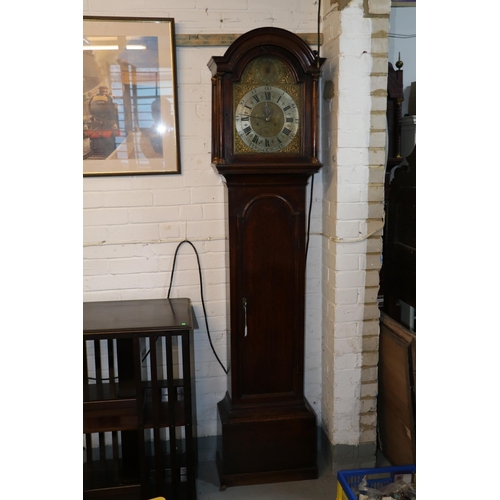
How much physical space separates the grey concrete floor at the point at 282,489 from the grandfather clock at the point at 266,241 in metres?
0.04

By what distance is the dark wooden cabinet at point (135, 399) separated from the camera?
90.1 inches

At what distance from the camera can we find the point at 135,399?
7.63ft

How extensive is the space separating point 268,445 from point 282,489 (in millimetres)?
219

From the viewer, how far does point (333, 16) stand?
2.46 meters

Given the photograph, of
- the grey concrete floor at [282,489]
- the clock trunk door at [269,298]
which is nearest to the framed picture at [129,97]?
the clock trunk door at [269,298]

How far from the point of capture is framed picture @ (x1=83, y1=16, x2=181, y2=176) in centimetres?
252

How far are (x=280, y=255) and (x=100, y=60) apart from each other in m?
1.28

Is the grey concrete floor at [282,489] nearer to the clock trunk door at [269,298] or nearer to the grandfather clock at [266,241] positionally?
the grandfather clock at [266,241]

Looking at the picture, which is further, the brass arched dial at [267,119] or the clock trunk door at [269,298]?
the clock trunk door at [269,298]

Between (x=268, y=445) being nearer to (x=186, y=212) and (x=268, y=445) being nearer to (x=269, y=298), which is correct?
(x=269, y=298)

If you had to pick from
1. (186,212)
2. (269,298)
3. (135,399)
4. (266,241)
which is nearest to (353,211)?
(266,241)

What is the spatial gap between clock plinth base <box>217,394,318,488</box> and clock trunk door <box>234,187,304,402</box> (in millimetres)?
89

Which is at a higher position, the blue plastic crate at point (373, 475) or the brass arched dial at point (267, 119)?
the brass arched dial at point (267, 119)
